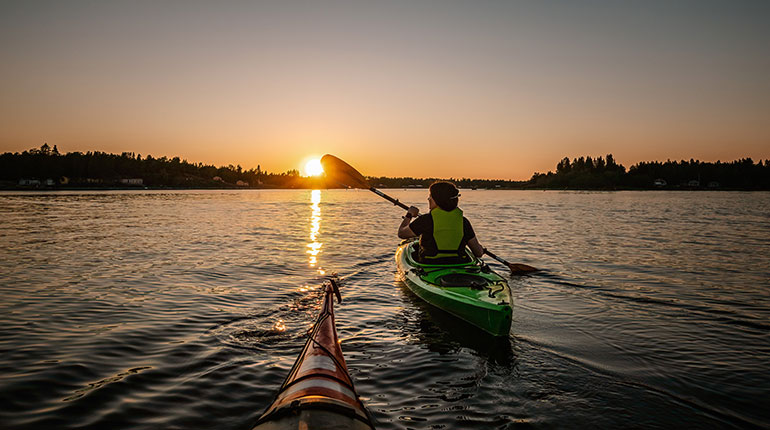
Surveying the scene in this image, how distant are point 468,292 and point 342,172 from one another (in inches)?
366

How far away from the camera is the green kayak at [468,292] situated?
6.70m

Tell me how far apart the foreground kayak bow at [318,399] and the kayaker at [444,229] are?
4.71 metres

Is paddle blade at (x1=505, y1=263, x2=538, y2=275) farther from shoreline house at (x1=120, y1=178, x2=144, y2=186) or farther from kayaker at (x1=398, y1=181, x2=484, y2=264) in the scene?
shoreline house at (x1=120, y1=178, x2=144, y2=186)

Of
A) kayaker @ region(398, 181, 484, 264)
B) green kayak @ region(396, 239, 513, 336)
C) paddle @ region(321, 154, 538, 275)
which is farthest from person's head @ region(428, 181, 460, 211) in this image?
paddle @ region(321, 154, 538, 275)

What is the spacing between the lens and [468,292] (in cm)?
743

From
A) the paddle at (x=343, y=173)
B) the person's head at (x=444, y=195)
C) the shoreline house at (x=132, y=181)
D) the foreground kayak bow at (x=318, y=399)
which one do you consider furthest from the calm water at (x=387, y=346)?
the shoreline house at (x=132, y=181)

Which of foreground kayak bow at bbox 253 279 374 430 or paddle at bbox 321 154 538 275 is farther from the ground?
paddle at bbox 321 154 538 275

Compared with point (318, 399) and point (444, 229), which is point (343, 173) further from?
point (318, 399)

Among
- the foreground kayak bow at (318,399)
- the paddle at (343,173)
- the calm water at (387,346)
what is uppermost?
the paddle at (343,173)

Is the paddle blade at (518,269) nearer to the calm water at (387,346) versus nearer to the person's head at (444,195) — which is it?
the calm water at (387,346)

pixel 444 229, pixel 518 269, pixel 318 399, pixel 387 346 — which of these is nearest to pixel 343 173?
pixel 518 269

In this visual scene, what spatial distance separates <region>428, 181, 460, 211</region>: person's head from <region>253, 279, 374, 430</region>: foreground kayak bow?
4.77m

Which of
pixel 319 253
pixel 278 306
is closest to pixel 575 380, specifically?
pixel 278 306

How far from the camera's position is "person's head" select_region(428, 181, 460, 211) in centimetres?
840
